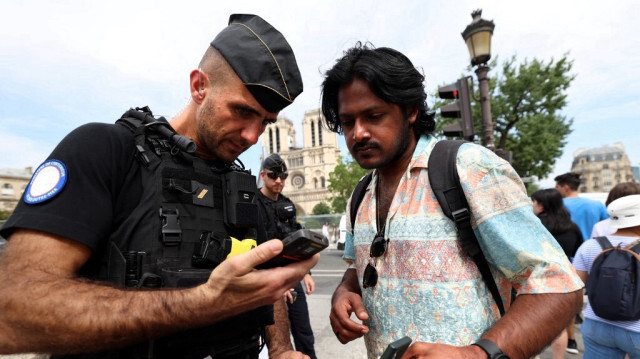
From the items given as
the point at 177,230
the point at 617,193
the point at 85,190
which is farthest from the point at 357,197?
the point at 617,193

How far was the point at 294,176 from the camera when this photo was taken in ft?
306

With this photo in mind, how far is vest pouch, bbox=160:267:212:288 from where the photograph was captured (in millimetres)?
1368

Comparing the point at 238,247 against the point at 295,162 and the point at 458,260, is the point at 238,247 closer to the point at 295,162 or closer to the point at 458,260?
the point at 458,260

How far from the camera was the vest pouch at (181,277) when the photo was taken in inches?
53.9

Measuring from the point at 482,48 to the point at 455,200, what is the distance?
560 cm

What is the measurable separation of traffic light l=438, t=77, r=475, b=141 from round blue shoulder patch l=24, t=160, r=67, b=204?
5.41 metres

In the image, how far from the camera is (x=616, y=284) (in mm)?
2730

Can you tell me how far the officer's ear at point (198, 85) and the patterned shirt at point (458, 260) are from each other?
3.74 ft

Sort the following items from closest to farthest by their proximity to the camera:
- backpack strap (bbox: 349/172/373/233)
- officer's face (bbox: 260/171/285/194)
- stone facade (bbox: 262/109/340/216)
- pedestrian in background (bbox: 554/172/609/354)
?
backpack strap (bbox: 349/172/373/233) < officer's face (bbox: 260/171/285/194) < pedestrian in background (bbox: 554/172/609/354) < stone facade (bbox: 262/109/340/216)

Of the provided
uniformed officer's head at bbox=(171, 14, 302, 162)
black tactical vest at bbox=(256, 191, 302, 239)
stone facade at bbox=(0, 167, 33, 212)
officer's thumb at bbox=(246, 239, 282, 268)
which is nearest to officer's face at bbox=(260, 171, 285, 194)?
black tactical vest at bbox=(256, 191, 302, 239)

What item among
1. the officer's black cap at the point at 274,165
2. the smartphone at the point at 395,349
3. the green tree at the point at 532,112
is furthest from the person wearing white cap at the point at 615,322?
the green tree at the point at 532,112

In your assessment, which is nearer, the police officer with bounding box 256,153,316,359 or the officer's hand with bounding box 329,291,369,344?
the officer's hand with bounding box 329,291,369,344

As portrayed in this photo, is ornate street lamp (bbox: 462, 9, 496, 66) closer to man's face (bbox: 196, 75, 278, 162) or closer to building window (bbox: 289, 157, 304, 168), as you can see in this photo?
man's face (bbox: 196, 75, 278, 162)

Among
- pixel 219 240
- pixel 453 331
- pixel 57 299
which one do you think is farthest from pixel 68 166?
pixel 453 331
